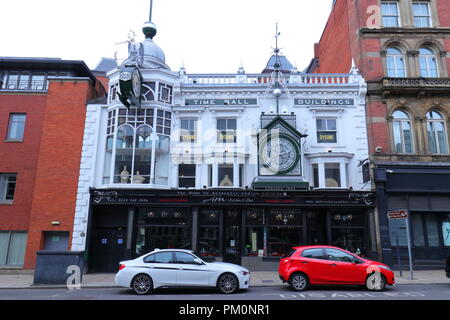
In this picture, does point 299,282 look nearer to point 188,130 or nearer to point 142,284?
point 142,284

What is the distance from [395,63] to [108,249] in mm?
20557

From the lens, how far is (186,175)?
18266 millimetres

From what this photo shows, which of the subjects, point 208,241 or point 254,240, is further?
point 254,240

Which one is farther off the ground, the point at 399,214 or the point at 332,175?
the point at 332,175

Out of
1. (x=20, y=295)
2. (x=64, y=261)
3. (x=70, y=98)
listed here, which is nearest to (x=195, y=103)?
(x=70, y=98)

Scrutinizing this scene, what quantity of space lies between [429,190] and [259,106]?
10608 millimetres

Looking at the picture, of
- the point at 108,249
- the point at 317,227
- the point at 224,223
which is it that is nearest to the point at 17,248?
the point at 108,249

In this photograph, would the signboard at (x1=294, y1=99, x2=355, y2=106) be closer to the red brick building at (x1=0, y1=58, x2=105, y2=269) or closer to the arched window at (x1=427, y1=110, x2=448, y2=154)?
the arched window at (x1=427, y1=110, x2=448, y2=154)

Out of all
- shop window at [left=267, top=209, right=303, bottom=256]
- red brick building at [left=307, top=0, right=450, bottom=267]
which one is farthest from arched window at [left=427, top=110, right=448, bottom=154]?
shop window at [left=267, top=209, right=303, bottom=256]

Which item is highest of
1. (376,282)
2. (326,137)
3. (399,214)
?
(326,137)

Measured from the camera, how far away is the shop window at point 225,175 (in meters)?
18.1

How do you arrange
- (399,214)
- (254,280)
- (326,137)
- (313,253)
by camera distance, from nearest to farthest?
(313,253), (254,280), (399,214), (326,137)

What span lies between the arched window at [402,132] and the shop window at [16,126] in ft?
72.7

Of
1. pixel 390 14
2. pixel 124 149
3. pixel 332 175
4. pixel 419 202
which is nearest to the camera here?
pixel 419 202
